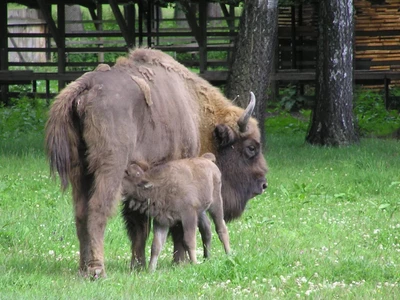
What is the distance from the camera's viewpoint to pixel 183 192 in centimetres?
793

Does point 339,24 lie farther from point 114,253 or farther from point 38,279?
point 38,279

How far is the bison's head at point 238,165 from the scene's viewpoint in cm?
924

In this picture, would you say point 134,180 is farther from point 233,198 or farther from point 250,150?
point 250,150

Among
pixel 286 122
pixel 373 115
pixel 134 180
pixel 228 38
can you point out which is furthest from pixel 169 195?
pixel 228 38

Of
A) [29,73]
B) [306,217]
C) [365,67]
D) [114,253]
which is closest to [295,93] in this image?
[365,67]

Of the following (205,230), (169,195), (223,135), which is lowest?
(205,230)

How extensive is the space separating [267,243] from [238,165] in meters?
0.82

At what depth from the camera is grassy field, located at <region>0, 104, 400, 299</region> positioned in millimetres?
7109

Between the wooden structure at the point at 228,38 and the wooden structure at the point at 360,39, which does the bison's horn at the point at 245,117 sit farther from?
the wooden structure at the point at 360,39

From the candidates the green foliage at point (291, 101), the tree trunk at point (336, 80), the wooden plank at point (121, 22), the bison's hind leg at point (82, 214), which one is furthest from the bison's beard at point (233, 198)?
the wooden plank at point (121, 22)

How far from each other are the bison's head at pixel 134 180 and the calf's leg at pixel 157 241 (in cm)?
36

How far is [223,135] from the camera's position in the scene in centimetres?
911

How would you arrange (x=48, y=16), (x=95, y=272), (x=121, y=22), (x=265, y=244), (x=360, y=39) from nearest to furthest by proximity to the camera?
1. (x=95, y=272)
2. (x=265, y=244)
3. (x=121, y=22)
4. (x=48, y=16)
5. (x=360, y=39)

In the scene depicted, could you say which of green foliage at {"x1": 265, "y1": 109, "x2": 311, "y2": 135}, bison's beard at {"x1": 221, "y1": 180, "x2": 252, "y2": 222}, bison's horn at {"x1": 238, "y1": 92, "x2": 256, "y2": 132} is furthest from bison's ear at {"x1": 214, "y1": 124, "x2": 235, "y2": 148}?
green foliage at {"x1": 265, "y1": 109, "x2": 311, "y2": 135}
